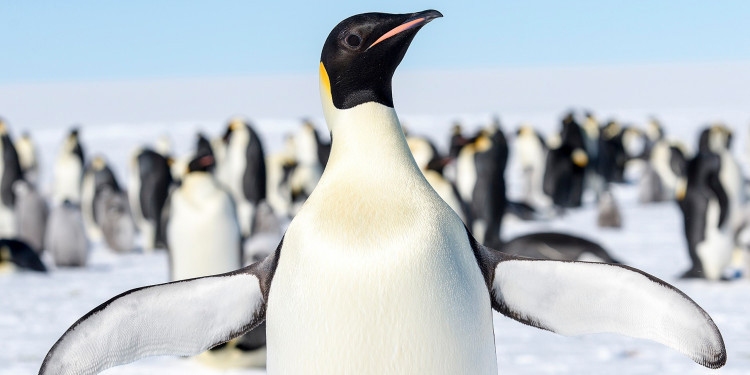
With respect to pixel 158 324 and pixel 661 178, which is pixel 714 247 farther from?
pixel 661 178

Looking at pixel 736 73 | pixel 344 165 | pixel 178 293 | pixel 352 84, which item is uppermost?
pixel 352 84

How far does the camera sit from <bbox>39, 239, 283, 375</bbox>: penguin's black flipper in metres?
2.13

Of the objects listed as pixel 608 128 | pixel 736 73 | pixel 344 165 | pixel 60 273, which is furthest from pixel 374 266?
pixel 736 73

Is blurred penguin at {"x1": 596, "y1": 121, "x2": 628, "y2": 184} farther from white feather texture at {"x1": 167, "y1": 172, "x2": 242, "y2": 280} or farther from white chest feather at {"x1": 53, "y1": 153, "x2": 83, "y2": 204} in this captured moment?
white feather texture at {"x1": 167, "y1": 172, "x2": 242, "y2": 280}

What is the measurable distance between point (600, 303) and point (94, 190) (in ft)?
38.4

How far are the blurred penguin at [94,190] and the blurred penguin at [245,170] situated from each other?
1.57 meters

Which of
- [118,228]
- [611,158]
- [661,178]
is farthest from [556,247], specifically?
[611,158]

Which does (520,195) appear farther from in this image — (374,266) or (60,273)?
(374,266)

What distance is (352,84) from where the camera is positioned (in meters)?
2.13

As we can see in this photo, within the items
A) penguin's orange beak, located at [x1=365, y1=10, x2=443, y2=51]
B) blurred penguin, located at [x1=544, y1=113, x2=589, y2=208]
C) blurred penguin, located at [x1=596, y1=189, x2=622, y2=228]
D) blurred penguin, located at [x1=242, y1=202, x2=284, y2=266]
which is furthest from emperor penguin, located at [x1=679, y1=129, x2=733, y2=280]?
blurred penguin, located at [x1=544, y1=113, x2=589, y2=208]

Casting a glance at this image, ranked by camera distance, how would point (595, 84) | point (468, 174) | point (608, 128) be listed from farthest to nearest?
1. point (595, 84)
2. point (608, 128)
3. point (468, 174)

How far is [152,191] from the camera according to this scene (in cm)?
1147

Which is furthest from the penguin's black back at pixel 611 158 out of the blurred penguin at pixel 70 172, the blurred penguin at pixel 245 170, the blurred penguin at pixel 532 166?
the blurred penguin at pixel 70 172

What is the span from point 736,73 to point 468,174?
82.6m
